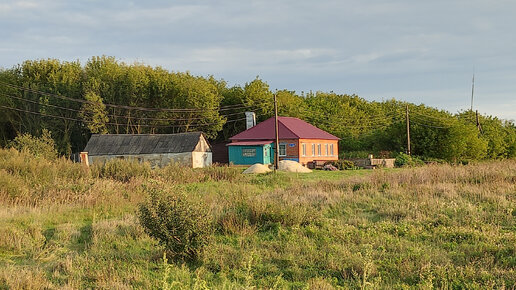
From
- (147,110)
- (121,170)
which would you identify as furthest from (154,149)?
(121,170)

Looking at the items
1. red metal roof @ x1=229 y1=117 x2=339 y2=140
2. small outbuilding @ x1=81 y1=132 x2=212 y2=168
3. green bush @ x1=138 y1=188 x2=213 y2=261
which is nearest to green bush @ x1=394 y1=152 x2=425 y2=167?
red metal roof @ x1=229 y1=117 x2=339 y2=140

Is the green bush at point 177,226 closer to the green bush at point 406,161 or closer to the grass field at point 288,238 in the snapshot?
the grass field at point 288,238

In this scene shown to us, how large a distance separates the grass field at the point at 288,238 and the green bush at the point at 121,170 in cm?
438

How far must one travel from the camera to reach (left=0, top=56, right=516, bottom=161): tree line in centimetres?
4488

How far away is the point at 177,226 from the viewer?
8039 millimetres

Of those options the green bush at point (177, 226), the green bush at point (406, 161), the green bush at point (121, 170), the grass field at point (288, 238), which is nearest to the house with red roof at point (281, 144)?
the green bush at point (406, 161)

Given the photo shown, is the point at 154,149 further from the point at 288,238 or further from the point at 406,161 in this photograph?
the point at 288,238

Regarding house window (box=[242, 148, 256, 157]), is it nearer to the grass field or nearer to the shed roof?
the shed roof

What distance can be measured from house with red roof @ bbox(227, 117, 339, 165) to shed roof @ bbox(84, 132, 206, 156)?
4023 millimetres

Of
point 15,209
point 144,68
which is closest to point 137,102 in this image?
point 144,68

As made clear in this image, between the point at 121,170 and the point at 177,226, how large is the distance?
46.3 ft

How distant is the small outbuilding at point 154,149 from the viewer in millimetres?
38531

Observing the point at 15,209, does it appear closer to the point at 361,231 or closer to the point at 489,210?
the point at 361,231

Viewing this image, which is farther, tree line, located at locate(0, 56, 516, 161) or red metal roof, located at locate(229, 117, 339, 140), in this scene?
tree line, located at locate(0, 56, 516, 161)
